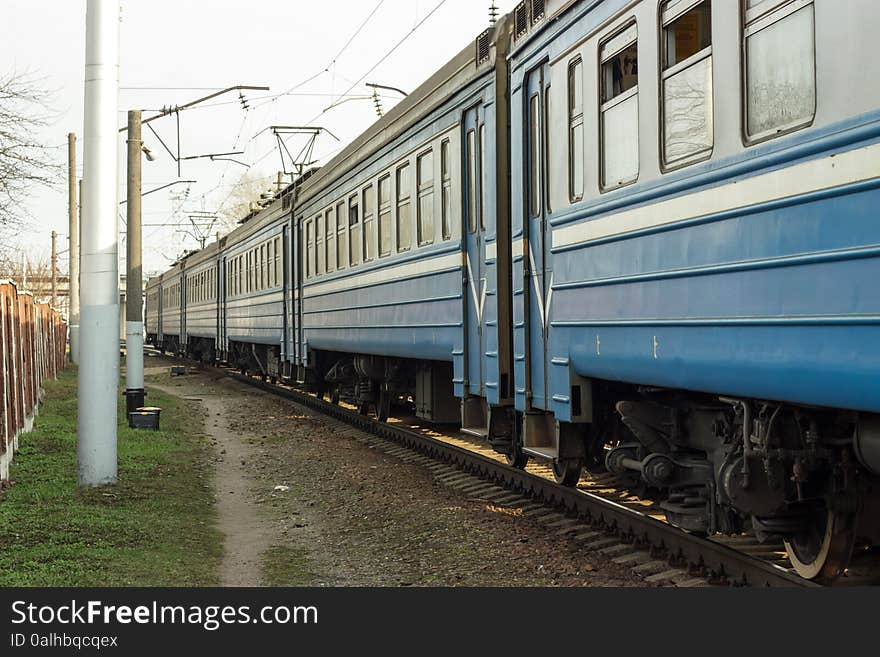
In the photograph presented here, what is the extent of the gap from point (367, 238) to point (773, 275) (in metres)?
9.72

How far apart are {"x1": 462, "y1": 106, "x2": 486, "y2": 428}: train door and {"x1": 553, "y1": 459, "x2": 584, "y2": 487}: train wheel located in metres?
1.14

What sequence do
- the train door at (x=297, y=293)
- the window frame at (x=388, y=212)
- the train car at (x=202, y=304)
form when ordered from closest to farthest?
the window frame at (x=388, y=212) < the train door at (x=297, y=293) < the train car at (x=202, y=304)

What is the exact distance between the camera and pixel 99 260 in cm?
1030

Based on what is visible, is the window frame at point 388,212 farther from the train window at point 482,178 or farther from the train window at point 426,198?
the train window at point 482,178

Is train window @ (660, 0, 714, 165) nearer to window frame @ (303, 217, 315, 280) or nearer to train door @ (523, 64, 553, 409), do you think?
train door @ (523, 64, 553, 409)

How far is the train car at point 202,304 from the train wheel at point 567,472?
987 inches

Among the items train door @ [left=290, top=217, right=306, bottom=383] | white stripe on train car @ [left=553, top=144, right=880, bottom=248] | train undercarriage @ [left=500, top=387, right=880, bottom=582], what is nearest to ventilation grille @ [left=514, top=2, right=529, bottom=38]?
white stripe on train car @ [left=553, top=144, right=880, bottom=248]

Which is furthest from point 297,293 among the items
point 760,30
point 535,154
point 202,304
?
point 202,304

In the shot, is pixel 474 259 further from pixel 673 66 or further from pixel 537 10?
pixel 673 66

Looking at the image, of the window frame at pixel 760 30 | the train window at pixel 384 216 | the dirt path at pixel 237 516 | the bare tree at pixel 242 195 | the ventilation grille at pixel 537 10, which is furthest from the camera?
the bare tree at pixel 242 195

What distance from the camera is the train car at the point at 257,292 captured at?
22109 millimetres

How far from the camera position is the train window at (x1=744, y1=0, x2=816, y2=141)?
4.95m

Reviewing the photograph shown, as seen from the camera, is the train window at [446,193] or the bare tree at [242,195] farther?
the bare tree at [242,195]

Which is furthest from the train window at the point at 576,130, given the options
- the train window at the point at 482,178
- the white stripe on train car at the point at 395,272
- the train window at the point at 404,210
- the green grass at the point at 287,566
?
the train window at the point at 404,210
